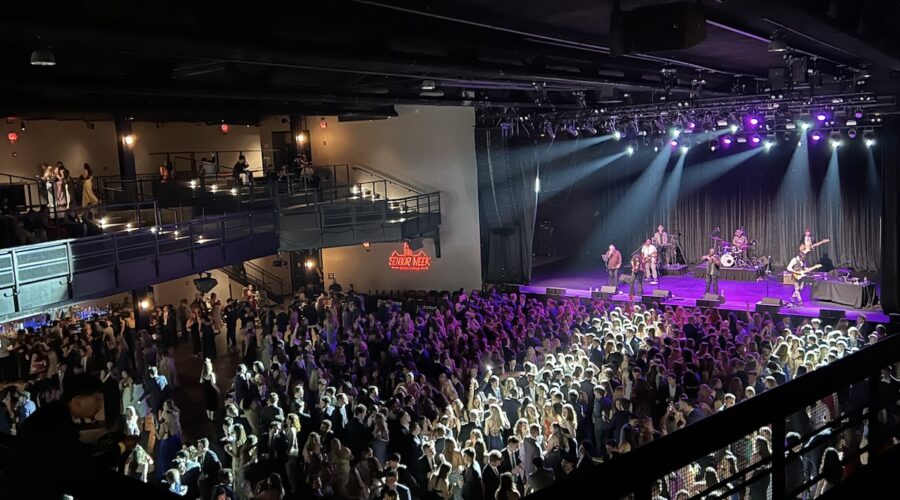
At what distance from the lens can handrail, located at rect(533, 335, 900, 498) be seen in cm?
153

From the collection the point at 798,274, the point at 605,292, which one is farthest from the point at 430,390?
the point at 798,274

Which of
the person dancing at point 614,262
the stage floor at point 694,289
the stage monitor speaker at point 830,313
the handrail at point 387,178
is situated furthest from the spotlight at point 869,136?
the handrail at point 387,178

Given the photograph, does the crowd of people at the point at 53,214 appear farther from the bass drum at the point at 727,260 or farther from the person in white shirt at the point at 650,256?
the bass drum at the point at 727,260

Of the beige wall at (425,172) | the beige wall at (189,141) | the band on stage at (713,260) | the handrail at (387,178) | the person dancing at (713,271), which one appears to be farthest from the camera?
the beige wall at (189,141)

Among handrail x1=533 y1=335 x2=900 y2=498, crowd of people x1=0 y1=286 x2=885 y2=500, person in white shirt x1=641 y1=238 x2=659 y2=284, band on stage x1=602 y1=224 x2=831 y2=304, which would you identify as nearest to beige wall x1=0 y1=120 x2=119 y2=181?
crowd of people x1=0 y1=286 x2=885 y2=500

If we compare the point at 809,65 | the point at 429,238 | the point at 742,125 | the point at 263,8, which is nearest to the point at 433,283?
the point at 429,238

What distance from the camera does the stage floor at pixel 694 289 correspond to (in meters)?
17.3

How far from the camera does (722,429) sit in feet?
5.74

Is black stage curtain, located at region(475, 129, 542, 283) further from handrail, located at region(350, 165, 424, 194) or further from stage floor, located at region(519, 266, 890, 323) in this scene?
handrail, located at region(350, 165, 424, 194)

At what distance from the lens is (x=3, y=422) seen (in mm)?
10367

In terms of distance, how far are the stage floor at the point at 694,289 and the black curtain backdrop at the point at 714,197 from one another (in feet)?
6.25

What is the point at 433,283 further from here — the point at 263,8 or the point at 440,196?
the point at 263,8

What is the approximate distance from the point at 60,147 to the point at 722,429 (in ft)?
76.6

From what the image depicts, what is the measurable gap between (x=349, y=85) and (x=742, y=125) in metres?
11.3
